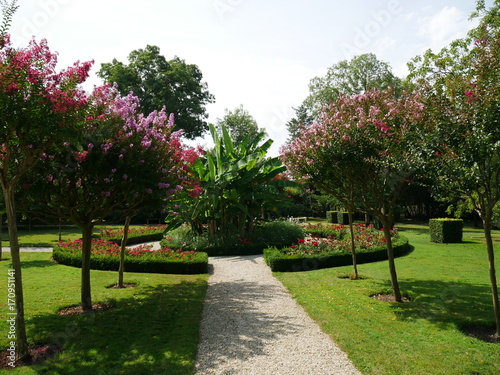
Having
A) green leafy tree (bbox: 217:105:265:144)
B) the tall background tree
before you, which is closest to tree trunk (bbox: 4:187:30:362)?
the tall background tree

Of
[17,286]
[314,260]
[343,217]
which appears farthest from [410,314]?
[343,217]

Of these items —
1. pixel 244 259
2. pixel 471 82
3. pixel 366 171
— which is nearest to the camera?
pixel 471 82

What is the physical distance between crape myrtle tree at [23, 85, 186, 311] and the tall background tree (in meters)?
27.7

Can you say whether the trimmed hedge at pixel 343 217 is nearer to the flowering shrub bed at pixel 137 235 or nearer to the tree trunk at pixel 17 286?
the flowering shrub bed at pixel 137 235

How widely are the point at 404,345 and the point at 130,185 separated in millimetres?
5233

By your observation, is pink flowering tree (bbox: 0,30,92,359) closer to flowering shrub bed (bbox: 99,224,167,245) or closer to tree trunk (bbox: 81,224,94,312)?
tree trunk (bbox: 81,224,94,312)

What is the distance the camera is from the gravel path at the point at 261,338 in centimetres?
470

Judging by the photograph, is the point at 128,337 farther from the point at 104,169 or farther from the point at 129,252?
the point at 129,252

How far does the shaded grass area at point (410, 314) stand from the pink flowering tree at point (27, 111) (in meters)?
4.78

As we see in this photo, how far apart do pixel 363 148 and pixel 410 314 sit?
10.6ft

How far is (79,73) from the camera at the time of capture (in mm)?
5559

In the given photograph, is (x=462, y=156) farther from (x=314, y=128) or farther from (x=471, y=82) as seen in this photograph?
(x=314, y=128)

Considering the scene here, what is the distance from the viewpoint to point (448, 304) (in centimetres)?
716

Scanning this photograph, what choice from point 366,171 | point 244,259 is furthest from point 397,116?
point 244,259
